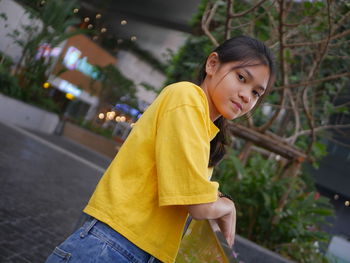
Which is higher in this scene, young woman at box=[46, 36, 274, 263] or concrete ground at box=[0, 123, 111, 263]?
young woman at box=[46, 36, 274, 263]

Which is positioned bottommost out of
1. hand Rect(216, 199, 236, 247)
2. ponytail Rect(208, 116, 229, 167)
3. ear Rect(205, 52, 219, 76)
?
hand Rect(216, 199, 236, 247)

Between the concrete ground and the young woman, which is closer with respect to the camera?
the young woman

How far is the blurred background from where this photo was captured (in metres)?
4.23

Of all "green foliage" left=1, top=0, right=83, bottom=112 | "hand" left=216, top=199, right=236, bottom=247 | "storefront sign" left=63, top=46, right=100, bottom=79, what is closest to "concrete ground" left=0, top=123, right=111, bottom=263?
"hand" left=216, top=199, right=236, bottom=247

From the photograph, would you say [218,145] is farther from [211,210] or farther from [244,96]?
[211,210]

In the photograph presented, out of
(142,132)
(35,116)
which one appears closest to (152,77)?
(35,116)

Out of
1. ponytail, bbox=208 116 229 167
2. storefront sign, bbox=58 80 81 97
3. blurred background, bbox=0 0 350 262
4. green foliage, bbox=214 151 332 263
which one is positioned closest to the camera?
ponytail, bbox=208 116 229 167

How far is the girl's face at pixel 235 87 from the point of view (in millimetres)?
1075

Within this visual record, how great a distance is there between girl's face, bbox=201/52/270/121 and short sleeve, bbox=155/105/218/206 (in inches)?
6.8

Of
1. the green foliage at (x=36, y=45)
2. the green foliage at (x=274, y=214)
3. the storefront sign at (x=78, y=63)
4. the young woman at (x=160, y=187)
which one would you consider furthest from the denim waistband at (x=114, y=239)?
the storefront sign at (x=78, y=63)

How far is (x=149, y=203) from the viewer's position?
3.17 ft

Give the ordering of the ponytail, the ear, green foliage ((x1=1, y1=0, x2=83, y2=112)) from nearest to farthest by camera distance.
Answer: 1. the ear
2. the ponytail
3. green foliage ((x1=1, y1=0, x2=83, y2=112))

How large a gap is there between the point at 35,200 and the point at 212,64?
13.4 feet

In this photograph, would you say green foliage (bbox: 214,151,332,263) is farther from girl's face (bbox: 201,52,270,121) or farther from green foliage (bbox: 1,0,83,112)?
green foliage (bbox: 1,0,83,112)
